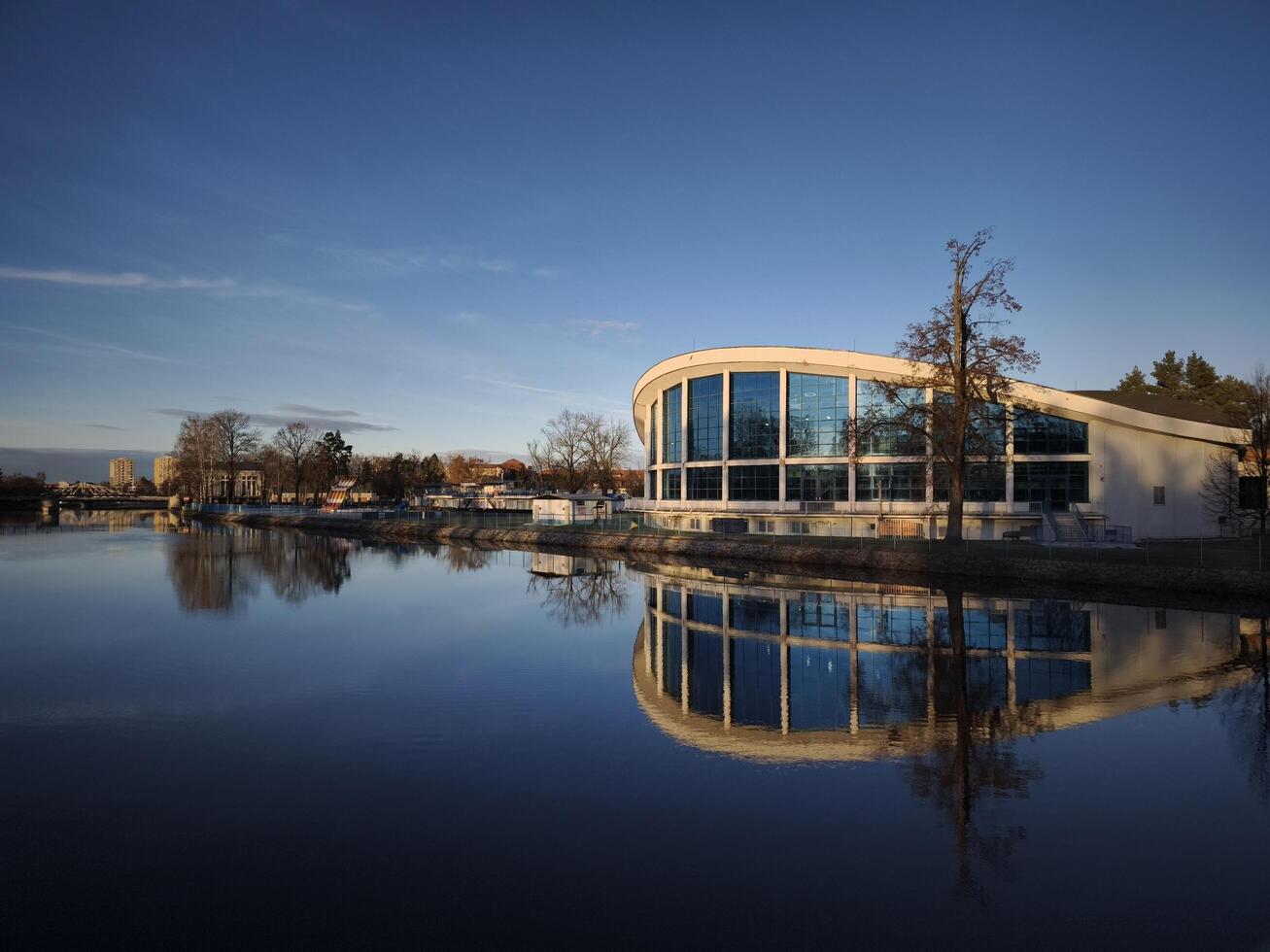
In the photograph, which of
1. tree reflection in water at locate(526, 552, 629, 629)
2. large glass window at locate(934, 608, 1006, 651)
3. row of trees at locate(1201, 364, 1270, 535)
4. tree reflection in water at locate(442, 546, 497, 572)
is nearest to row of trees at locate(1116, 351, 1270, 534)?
row of trees at locate(1201, 364, 1270, 535)

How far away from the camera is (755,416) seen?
49.1 metres

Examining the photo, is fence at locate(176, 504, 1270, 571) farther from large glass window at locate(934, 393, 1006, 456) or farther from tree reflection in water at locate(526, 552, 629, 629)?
tree reflection in water at locate(526, 552, 629, 629)

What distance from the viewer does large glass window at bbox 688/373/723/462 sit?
168 ft

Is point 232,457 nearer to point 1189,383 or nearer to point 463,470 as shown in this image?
point 463,470

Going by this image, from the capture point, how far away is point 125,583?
28672 mm

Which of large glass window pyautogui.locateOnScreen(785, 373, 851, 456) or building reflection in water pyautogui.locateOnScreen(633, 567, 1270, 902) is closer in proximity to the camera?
building reflection in water pyautogui.locateOnScreen(633, 567, 1270, 902)

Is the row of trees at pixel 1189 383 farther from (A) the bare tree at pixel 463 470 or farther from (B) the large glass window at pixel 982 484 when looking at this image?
(A) the bare tree at pixel 463 470

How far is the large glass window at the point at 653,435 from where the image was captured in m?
59.7

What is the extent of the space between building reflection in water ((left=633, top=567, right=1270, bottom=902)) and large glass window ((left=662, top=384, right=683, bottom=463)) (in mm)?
31776

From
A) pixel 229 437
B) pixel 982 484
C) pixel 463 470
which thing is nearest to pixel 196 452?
pixel 229 437

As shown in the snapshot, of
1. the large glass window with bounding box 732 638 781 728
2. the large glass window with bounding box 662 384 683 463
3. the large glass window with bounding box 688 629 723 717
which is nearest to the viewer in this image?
the large glass window with bounding box 732 638 781 728

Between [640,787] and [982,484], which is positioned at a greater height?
[982,484]

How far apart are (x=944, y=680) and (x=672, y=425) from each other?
140ft

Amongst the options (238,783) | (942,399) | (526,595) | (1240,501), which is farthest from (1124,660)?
(1240,501)
